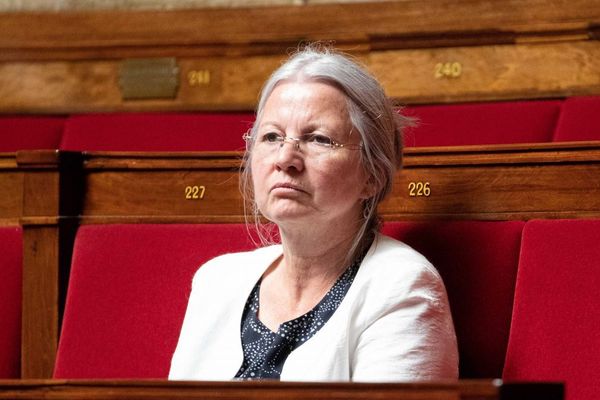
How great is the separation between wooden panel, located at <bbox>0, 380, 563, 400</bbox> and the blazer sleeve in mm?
206

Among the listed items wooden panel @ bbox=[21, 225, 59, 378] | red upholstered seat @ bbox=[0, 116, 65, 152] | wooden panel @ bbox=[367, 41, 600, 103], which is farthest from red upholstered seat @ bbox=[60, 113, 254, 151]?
wooden panel @ bbox=[21, 225, 59, 378]

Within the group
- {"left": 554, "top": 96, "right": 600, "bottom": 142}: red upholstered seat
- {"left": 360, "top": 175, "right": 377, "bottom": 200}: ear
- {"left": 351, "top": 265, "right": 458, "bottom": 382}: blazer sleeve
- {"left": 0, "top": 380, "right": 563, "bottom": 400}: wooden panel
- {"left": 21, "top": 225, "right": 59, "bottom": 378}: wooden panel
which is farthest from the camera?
{"left": 554, "top": 96, "right": 600, "bottom": 142}: red upholstered seat

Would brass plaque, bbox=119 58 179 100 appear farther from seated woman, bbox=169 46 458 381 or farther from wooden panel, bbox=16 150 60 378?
seated woman, bbox=169 46 458 381

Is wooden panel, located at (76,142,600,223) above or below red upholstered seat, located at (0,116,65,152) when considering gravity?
below

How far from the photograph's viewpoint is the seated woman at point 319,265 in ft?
2.53

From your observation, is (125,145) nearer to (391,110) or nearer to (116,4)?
(116,4)

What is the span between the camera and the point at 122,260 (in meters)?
0.96

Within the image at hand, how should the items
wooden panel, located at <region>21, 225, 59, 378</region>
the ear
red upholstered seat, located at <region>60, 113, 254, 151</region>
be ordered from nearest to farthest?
the ear
wooden panel, located at <region>21, 225, 59, 378</region>
red upholstered seat, located at <region>60, 113, 254, 151</region>

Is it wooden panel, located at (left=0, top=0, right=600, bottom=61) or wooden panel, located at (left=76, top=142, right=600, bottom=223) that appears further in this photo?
wooden panel, located at (left=0, top=0, right=600, bottom=61)

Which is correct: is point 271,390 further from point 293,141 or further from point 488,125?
point 488,125

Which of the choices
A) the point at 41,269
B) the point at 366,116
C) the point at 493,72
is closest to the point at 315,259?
the point at 366,116

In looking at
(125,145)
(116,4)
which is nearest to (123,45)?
(116,4)

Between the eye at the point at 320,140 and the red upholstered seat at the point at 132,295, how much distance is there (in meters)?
0.14

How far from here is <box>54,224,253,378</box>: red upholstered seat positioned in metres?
0.92
